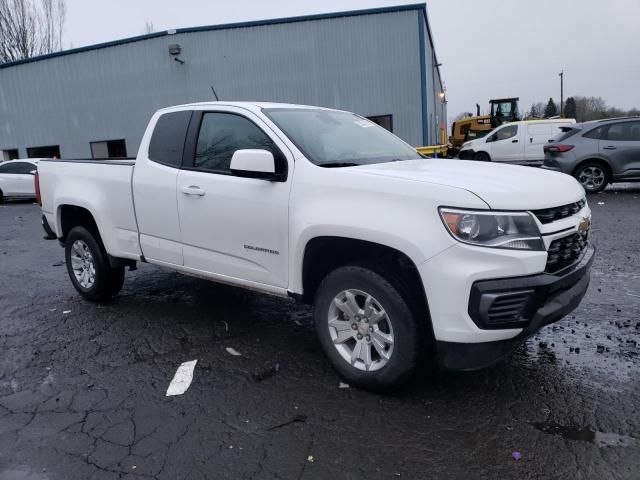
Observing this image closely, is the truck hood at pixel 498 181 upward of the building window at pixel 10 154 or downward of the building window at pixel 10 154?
downward

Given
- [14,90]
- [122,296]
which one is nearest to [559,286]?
[122,296]

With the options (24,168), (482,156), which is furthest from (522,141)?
(24,168)

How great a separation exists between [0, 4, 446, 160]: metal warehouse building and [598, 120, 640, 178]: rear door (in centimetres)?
912

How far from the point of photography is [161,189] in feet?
14.3

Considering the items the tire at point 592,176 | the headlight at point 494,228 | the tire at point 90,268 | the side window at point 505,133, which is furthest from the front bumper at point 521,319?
the side window at point 505,133

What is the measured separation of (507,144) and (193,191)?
14948 millimetres

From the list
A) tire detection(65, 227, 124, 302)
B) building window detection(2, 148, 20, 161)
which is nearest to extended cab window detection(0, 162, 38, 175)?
building window detection(2, 148, 20, 161)

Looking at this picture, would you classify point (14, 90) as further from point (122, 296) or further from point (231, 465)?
point (231, 465)

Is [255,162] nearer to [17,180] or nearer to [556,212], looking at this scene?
[556,212]

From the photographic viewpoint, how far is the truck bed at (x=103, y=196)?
4723 mm

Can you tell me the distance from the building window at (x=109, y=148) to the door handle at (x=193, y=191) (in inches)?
861

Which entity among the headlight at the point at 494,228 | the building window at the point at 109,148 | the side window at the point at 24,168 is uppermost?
the building window at the point at 109,148

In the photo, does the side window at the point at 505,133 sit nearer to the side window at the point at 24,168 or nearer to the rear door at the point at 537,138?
the rear door at the point at 537,138

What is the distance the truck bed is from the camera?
186 inches
